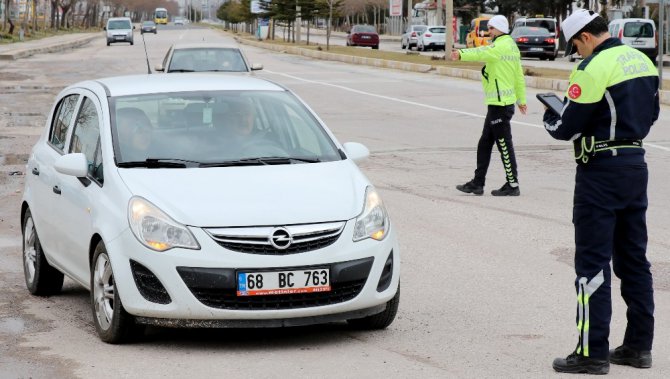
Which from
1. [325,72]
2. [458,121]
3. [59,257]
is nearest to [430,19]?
[325,72]

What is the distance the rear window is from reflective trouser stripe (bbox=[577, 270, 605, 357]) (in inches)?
1570

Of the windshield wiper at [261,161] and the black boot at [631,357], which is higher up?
the windshield wiper at [261,161]

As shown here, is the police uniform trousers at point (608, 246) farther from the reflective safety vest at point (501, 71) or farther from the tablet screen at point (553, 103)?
the reflective safety vest at point (501, 71)

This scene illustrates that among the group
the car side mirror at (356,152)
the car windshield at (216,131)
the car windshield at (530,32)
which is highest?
the car windshield at (216,131)

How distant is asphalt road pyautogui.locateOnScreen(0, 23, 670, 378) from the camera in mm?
5828

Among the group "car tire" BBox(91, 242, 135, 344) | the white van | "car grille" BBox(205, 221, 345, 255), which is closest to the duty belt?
"car grille" BBox(205, 221, 345, 255)

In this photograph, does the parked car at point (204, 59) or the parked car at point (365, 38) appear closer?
→ the parked car at point (204, 59)

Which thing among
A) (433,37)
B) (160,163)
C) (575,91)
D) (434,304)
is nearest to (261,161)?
(160,163)

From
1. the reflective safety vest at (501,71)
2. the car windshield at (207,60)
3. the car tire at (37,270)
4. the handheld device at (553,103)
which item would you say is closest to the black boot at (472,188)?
the reflective safety vest at (501,71)

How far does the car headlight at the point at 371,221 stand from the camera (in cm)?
615

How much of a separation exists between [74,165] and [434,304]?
7.48 ft

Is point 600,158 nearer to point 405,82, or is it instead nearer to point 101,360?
point 101,360

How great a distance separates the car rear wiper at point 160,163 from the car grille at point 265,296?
962 millimetres

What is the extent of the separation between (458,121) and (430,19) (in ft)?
249
